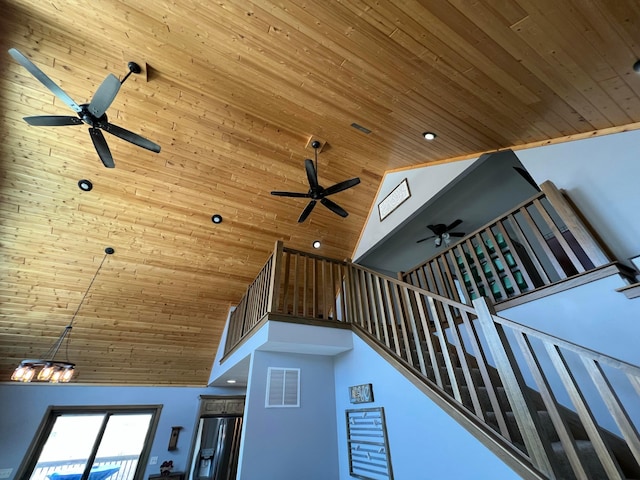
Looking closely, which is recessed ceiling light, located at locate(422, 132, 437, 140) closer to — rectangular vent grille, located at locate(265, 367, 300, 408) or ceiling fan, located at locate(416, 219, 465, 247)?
ceiling fan, located at locate(416, 219, 465, 247)

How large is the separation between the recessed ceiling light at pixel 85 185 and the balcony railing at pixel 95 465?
516 centimetres

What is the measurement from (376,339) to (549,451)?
1932 millimetres

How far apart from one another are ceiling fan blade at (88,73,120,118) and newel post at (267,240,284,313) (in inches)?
96.2

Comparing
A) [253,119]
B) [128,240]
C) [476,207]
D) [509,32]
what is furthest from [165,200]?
[476,207]

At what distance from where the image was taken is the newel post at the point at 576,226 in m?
2.47

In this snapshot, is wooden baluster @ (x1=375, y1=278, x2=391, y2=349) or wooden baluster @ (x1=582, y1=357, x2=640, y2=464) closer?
wooden baluster @ (x1=582, y1=357, x2=640, y2=464)

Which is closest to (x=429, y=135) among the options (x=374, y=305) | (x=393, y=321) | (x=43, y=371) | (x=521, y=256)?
(x=521, y=256)

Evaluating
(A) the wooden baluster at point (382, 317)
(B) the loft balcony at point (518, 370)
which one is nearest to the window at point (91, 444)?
(B) the loft balcony at point (518, 370)

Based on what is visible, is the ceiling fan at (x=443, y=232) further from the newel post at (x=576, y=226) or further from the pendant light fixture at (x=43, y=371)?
the pendant light fixture at (x=43, y=371)

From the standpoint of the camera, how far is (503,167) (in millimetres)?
4332

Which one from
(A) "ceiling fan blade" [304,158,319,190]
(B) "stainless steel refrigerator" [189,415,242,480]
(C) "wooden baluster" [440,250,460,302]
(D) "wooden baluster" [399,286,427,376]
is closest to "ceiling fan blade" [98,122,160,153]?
(A) "ceiling fan blade" [304,158,319,190]

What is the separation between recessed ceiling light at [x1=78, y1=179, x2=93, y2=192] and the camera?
437 centimetres

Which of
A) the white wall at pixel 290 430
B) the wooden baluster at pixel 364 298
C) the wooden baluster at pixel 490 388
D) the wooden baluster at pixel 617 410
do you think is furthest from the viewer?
the wooden baluster at pixel 364 298

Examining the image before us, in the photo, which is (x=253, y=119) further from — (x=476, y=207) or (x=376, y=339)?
(x=476, y=207)
